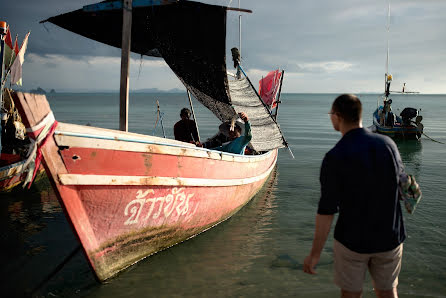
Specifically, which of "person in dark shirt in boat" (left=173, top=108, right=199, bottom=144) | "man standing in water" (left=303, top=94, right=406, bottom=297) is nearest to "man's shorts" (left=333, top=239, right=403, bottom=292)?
"man standing in water" (left=303, top=94, right=406, bottom=297)

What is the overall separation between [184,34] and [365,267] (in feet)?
17.4

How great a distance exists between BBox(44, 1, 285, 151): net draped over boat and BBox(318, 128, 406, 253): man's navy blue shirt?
4.45m

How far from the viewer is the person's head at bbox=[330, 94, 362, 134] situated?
8.05 feet

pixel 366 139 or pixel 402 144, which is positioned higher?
pixel 366 139

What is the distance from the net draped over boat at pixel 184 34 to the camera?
20.4 feet

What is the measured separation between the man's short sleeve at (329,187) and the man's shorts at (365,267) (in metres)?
0.36

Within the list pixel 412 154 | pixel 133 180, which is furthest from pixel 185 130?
pixel 412 154

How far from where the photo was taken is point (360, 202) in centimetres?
242

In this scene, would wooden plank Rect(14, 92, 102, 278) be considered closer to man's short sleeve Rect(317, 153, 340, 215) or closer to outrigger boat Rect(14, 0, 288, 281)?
outrigger boat Rect(14, 0, 288, 281)

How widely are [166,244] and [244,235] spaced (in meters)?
1.83

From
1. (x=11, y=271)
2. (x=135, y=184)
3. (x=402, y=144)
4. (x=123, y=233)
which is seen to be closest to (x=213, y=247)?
(x=123, y=233)

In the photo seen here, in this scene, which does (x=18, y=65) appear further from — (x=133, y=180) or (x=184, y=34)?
(x=133, y=180)

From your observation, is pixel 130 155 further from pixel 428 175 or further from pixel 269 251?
pixel 428 175

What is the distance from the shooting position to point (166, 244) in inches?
223
